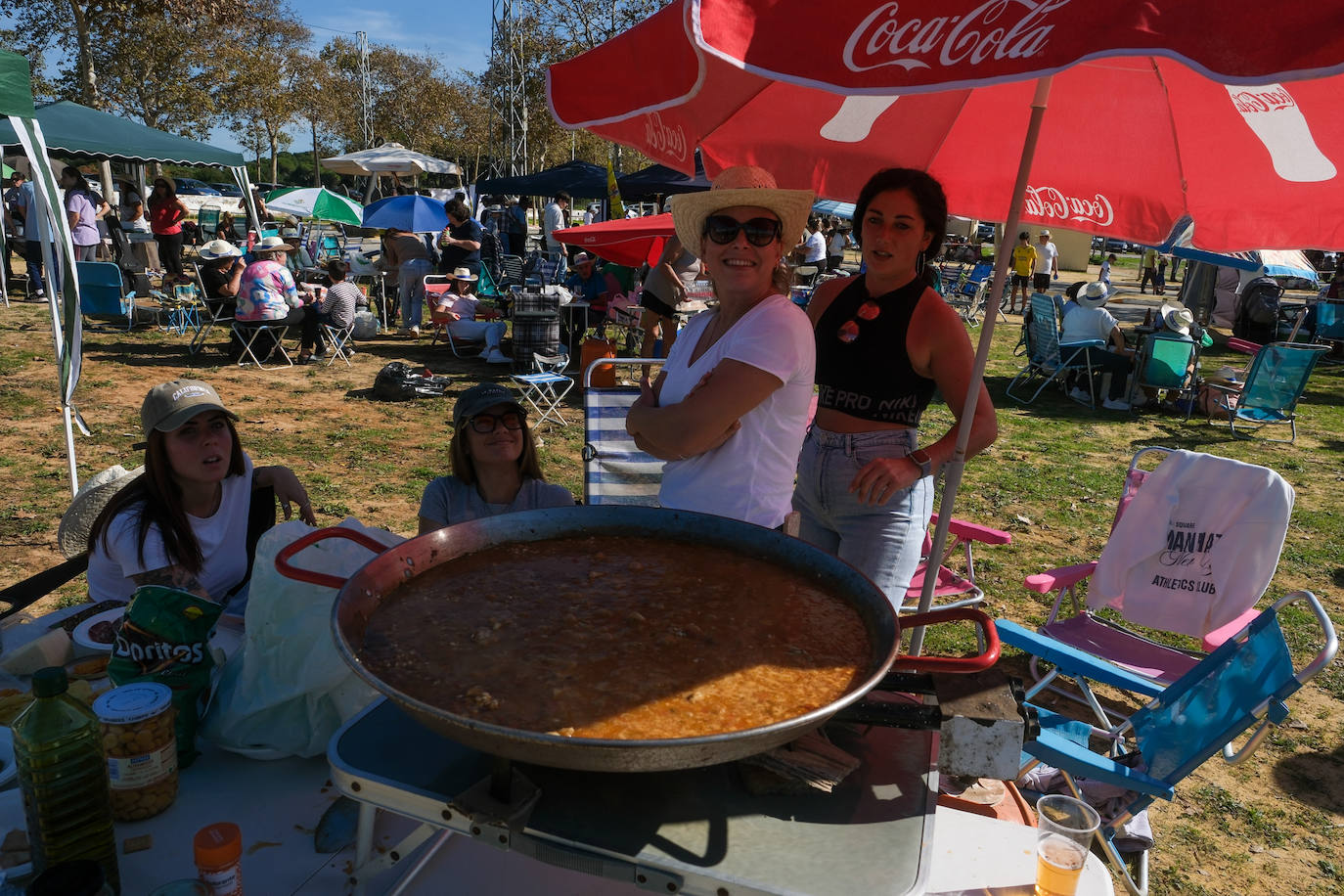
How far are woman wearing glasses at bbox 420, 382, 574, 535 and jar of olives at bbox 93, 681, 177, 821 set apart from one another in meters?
1.37

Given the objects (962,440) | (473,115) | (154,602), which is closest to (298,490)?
(154,602)

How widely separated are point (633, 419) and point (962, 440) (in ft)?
3.72

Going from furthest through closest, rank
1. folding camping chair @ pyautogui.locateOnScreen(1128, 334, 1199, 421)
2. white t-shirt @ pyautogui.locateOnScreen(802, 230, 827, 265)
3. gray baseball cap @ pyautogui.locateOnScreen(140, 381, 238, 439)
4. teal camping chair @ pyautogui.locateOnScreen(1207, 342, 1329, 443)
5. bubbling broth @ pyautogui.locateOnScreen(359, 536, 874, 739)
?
1. white t-shirt @ pyautogui.locateOnScreen(802, 230, 827, 265)
2. folding camping chair @ pyautogui.locateOnScreen(1128, 334, 1199, 421)
3. teal camping chair @ pyautogui.locateOnScreen(1207, 342, 1329, 443)
4. gray baseball cap @ pyautogui.locateOnScreen(140, 381, 238, 439)
5. bubbling broth @ pyautogui.locateOnScreen(359, 536, 874, 739)

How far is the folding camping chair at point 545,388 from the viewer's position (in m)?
8.70

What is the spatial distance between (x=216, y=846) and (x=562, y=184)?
49.9 feet

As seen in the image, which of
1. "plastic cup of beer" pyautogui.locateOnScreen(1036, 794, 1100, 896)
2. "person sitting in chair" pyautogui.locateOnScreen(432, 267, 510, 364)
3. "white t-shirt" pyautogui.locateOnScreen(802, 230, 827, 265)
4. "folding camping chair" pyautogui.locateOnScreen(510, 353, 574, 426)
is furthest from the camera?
"white t-shirt" pyautogui.locateOnScreen(802, 230, 827, 265)

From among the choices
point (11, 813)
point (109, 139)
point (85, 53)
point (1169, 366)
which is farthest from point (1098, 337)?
point (85, 53)

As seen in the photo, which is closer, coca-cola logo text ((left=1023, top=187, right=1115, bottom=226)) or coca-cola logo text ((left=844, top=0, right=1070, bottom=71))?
coca-cola logo text ((left=844, top=0, right=1070, bottom=71))

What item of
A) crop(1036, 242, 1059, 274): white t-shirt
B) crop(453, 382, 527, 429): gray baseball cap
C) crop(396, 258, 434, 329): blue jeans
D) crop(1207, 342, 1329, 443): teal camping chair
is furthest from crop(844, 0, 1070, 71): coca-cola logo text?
crop(1036, 242, 1059, 274): white t-shirt

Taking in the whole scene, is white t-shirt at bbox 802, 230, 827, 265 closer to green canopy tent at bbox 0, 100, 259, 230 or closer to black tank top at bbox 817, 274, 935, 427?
green canopy tent at bbox 0, 100, 259, 230

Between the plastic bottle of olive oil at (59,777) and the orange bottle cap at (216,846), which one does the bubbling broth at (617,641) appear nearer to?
the orange bottle cap at (216,846)

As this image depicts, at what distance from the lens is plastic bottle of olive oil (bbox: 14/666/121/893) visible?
1549 mm

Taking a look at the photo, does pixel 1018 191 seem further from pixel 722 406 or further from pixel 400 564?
pixel 400 564

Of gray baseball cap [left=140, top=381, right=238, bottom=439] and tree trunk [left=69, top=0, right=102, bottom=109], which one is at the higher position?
tree trunk [left=69, top=0, right=102, bottom=109]
